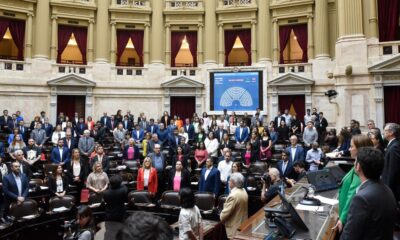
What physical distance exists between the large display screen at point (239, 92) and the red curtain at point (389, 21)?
619cm

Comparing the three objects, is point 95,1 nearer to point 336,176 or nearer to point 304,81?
point 304,81

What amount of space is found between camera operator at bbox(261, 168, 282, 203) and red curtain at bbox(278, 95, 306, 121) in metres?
12.6

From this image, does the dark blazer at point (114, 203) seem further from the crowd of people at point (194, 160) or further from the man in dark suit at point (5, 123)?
the man in dark suit at point (5, 123)

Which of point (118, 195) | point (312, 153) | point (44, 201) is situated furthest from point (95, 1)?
point (118, 195)

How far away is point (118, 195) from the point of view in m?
4.83

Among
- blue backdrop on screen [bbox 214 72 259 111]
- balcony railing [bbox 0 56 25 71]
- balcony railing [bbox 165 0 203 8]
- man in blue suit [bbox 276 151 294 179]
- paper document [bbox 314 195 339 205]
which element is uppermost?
balcony railing [bbox 165 0 203 8]

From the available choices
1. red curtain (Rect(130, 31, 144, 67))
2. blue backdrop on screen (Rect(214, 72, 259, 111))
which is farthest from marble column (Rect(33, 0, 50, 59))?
blue backdrop on screen (Rect(214, 72, 259, 111))

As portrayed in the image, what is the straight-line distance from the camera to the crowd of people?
4238mm

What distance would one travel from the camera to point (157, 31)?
64.6ft

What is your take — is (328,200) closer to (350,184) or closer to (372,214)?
(350,184)

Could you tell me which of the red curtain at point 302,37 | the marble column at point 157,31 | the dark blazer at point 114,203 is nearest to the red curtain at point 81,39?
the marble column at point 157,31

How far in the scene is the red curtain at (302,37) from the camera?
18641mm

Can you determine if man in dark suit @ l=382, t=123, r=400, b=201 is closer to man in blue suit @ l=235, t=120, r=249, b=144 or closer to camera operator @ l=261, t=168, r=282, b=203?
camera operator @ l=261, t=168, r=282, b=203

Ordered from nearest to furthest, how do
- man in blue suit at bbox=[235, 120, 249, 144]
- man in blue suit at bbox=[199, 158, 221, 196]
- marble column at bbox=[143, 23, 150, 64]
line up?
man in blue suit at bbox=[199, 158, 221, 196], man in blue suit at bbox=[235, 120, 249, 144], marble column at bbox=[143, 23, 150, 64]
